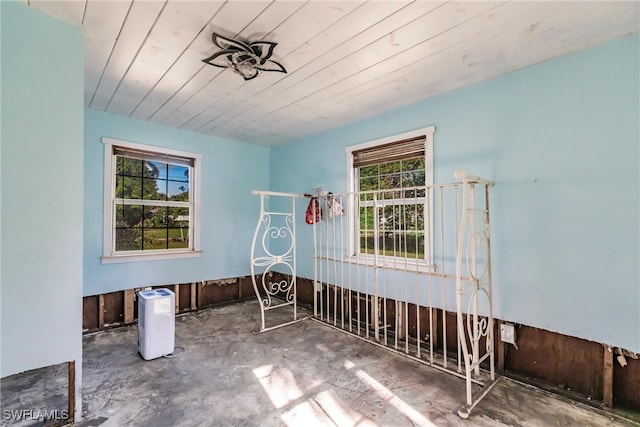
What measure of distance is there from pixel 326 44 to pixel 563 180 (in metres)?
1.87

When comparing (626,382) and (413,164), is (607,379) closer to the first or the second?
(626,382)

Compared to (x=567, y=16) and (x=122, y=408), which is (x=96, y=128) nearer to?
(x=122, y=408)

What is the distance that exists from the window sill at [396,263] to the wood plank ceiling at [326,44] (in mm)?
1573

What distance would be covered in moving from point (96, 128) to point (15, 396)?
248cm

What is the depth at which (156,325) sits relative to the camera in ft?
8.21

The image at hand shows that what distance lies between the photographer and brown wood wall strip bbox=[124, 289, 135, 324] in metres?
3.29

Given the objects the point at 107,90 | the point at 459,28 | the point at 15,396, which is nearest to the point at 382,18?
the point at 459,28

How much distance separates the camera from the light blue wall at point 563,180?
176 centimetres

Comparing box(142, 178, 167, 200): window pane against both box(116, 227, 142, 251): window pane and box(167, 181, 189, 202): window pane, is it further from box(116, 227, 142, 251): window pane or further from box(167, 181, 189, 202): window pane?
box(116, 227, 142, 251): window pane

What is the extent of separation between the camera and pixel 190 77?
2.31m

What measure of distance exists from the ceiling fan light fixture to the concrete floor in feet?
7.56

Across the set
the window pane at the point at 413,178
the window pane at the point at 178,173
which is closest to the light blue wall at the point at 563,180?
the window pane at the point at 413,178

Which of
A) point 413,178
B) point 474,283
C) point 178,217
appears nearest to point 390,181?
point 413,178

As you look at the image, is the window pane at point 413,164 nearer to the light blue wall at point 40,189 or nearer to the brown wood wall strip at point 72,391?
the light blue wall at point 40,189
